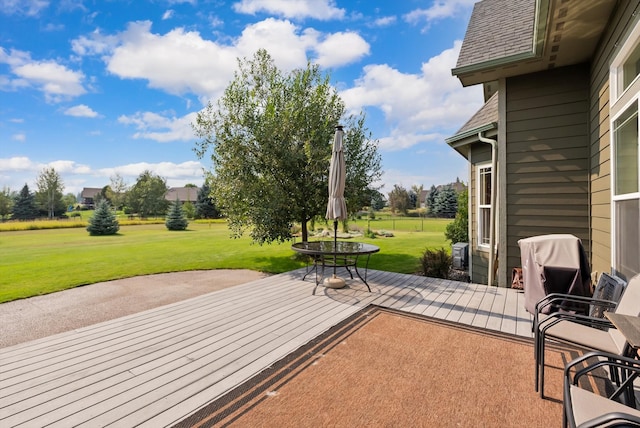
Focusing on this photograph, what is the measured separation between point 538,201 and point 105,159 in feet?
154

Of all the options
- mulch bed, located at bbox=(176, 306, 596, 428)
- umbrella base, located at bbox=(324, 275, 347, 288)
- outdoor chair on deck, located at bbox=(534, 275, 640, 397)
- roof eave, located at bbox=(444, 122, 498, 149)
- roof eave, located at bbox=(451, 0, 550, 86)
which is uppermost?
roof eave, located at bbox=(451, 0, 550, 86)

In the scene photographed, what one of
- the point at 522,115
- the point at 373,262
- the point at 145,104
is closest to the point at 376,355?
the point at 522,115

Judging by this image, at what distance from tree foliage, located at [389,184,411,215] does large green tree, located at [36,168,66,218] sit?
127ft

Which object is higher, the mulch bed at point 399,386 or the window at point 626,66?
the window at point 626,66

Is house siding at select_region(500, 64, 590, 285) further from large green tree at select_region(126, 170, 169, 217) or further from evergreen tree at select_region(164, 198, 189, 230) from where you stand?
large green tree at select_region(126, 170, 169, 217)

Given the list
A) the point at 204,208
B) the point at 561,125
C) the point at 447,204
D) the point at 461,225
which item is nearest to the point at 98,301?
the point at 561,125

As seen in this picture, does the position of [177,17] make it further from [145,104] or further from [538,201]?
[145,104]

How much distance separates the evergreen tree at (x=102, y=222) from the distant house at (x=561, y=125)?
2150cm

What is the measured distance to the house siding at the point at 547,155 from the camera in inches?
177

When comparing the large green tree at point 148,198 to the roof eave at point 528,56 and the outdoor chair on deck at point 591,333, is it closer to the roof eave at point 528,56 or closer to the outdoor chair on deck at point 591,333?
the roof eave at point 528,56

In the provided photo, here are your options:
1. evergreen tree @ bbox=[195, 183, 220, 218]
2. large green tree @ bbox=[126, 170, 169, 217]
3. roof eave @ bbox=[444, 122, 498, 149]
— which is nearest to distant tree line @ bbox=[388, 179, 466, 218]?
evergreen tree @ bbox=[195, 183, 220, 218]

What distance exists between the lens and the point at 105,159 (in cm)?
3878

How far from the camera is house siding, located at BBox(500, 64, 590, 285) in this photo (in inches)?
177

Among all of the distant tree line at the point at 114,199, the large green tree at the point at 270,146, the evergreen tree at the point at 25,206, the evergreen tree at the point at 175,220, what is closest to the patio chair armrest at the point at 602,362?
the large green tree at the point at 270,146
